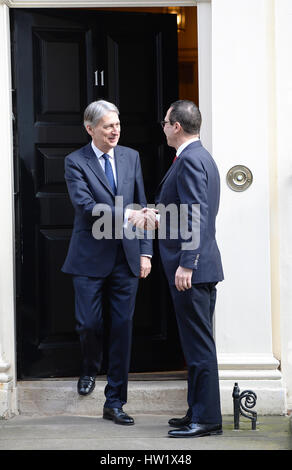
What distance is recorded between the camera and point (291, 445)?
5.31m

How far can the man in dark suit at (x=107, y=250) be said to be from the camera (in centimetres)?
584

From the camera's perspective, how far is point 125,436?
5.52 metres

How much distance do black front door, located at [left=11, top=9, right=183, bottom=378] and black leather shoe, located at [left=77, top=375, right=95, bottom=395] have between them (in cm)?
39

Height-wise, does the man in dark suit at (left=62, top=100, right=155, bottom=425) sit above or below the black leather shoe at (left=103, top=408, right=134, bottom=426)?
above

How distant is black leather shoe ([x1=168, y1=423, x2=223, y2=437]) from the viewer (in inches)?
213

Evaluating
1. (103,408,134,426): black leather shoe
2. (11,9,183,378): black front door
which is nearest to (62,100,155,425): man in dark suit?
(103,408,134,426): black leather shoe

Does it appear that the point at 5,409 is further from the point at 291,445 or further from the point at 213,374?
the point at 291,445

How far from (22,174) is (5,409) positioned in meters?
1.60

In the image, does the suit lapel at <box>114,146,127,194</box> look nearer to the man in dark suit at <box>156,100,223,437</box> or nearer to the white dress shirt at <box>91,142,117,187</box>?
the white dress shirt at <box>91,142,117,187</box>

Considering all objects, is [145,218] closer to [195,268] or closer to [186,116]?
[195,268]

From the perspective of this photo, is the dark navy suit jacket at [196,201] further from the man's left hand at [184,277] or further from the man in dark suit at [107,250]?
the man in dark suit at [107,250]

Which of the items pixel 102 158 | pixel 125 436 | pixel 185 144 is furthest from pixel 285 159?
pixel 125 436

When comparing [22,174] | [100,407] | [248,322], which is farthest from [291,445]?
[22,174]

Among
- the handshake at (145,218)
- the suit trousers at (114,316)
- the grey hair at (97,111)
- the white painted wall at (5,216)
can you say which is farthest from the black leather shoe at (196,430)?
the grey hair at (97,111)
